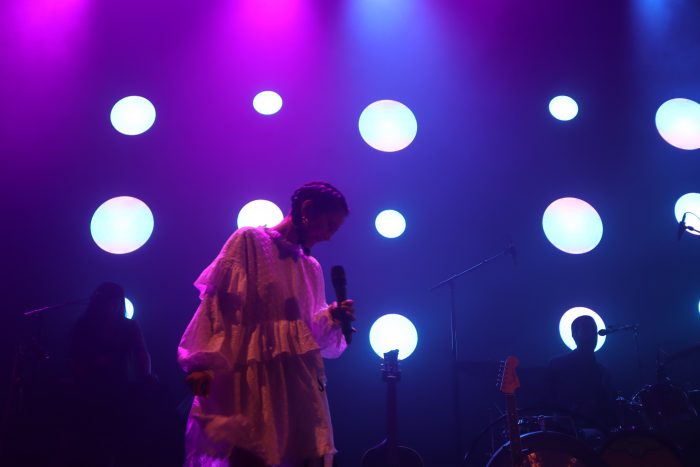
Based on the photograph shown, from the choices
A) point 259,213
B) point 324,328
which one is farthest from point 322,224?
point 259,213

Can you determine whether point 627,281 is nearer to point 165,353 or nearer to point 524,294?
point 524,294

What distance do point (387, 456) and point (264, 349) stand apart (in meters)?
2.38

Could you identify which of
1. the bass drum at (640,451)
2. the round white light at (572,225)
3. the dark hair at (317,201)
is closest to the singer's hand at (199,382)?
the dark hair at (317,201)

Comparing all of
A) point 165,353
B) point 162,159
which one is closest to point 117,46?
point 162,159

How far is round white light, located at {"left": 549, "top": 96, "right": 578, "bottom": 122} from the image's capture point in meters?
5.22

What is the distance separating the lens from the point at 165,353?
4066 millimetres

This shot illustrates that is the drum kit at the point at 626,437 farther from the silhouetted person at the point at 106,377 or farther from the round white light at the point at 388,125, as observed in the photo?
the round white light at the point at 388,125

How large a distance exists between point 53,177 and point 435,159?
3.39m

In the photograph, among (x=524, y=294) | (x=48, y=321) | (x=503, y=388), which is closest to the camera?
(x=503, y=388)

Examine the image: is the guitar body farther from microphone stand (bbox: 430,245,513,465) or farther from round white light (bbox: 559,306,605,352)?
round white light (bbox: 559,306,605,352)

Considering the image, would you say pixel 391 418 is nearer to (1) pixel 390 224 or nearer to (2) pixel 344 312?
(1) pixel 390 224

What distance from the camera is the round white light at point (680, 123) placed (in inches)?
208

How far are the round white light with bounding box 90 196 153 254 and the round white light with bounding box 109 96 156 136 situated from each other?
0.67 m

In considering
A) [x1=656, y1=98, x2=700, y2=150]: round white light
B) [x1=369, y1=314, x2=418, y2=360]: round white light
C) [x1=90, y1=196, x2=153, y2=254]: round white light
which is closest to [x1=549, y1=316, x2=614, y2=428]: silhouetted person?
[x1=369, y1=314, x2=418, y2=360]: round white light
